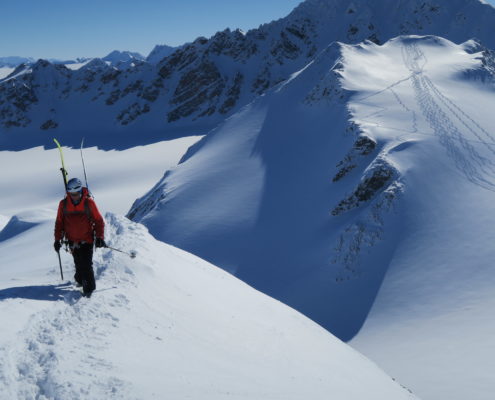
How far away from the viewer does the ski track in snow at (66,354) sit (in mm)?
5387

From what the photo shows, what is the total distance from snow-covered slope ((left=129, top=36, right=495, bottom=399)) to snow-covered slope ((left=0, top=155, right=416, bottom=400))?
5.75 meters

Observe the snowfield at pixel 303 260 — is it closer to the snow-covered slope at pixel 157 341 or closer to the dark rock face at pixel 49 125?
the snow-covered slope at pixel 157 341

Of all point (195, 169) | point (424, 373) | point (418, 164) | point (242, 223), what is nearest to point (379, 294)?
point (424, 373)

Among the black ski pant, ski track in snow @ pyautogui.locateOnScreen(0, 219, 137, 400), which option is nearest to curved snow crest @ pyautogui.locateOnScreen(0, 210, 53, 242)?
the black ski pant

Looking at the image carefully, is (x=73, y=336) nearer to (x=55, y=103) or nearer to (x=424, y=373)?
(x=424, y=373)

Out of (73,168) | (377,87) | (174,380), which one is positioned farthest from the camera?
(73,168)

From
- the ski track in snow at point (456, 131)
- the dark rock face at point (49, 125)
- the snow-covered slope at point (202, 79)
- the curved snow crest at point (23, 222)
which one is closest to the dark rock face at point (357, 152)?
the ski track in snow at point (456, 131)

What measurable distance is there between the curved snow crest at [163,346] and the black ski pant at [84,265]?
224 millimetres

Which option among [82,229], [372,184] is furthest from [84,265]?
[372,184]

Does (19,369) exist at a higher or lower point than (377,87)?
higher

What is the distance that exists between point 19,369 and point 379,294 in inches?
708

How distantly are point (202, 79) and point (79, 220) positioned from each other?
443 feet

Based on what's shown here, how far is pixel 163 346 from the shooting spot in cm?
700

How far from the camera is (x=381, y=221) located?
2416 cm
